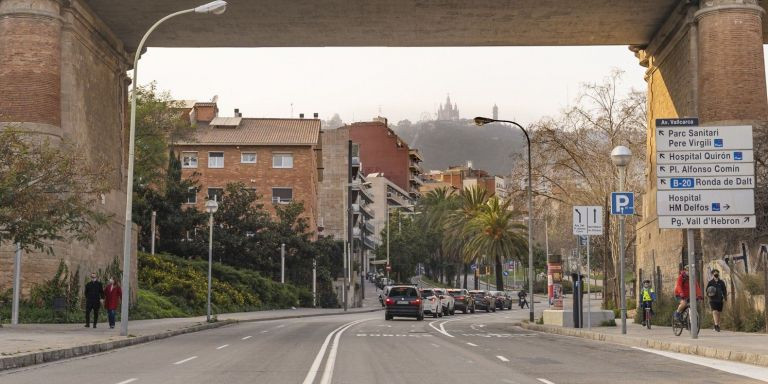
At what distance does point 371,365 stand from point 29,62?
60.0 ft

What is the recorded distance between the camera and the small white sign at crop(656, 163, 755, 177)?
21.0 m

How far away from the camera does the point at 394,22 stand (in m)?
31.8

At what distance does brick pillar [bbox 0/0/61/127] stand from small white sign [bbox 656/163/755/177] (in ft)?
62.3

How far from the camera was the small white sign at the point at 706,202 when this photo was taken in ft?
68.6

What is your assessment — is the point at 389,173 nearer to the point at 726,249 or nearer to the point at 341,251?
the point at 341,251

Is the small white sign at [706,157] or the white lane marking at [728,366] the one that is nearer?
the white lane marking at [728,366]

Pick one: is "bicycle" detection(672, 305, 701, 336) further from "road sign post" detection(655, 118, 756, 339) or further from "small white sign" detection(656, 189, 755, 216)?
"small white sign" detection(656, 189, 755, 216)

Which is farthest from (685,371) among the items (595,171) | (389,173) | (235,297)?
(389,173)

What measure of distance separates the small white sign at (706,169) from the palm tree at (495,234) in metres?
45.9

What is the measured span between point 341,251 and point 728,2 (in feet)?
177

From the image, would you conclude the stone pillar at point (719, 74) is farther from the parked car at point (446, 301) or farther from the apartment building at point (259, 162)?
the apartment building at point (259, 162)

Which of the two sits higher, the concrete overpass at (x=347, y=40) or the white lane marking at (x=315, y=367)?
the concrete overpass at (x=347, y=40)

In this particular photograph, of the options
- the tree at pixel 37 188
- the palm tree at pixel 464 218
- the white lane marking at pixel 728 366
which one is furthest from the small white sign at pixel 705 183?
the palm tree at pixel 464 218

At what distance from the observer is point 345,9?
30.4 meters
